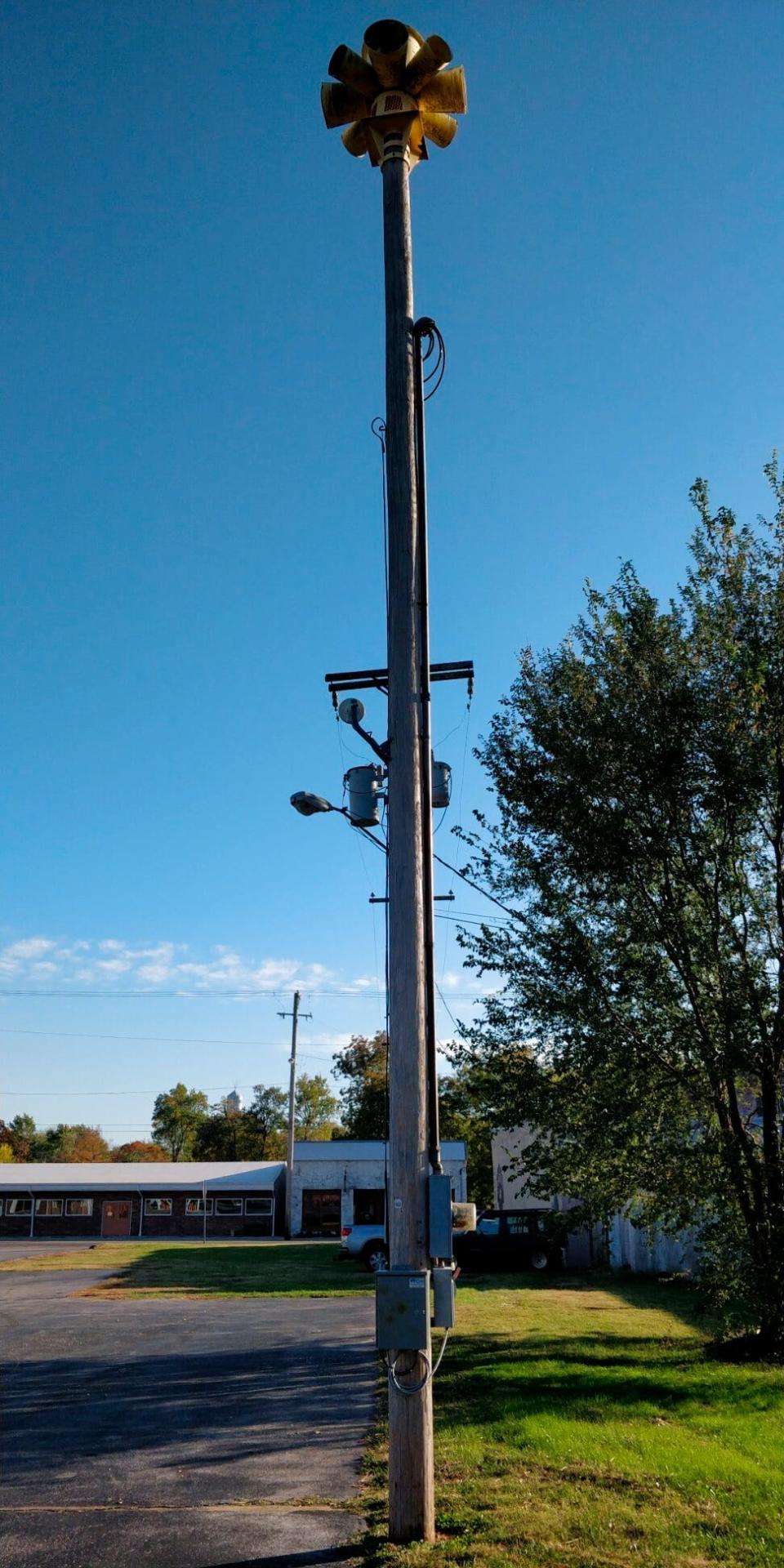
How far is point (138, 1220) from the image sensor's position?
54188 millimetres

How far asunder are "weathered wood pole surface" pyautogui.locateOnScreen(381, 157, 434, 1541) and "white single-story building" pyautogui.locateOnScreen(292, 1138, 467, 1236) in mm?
39903

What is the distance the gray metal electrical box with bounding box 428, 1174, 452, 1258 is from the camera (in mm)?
6598

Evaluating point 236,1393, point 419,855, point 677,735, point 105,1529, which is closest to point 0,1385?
point 236,1393

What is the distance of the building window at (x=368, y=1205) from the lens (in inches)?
1832

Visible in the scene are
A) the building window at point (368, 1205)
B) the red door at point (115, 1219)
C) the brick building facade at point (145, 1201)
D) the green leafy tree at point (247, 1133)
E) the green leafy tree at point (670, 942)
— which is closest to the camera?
the green leafy tree at point (670, 942)

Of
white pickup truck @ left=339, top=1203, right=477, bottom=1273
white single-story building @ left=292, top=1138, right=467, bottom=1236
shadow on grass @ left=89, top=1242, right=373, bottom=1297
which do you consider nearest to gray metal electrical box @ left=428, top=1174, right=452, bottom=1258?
shadow on grass @ left=89, top=1242, right=373, bottom=1297

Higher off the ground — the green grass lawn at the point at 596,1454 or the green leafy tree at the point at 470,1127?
the green leafy tree at the point at 470,1127

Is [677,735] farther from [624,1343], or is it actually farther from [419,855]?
[624,1343]

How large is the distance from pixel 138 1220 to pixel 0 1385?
45.2 m

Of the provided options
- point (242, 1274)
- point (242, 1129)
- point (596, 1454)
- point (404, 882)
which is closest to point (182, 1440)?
point (596, 1454)

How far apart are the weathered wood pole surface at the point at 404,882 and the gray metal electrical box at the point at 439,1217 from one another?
61 millimetres

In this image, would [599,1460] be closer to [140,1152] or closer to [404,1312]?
[404,1312]

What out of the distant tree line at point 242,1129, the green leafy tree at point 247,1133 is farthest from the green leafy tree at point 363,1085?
the green leafy tree at point 247,1133

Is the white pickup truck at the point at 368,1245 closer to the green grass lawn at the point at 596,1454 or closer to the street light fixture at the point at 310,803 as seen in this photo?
the green grass lawn at the point at 596,1454
